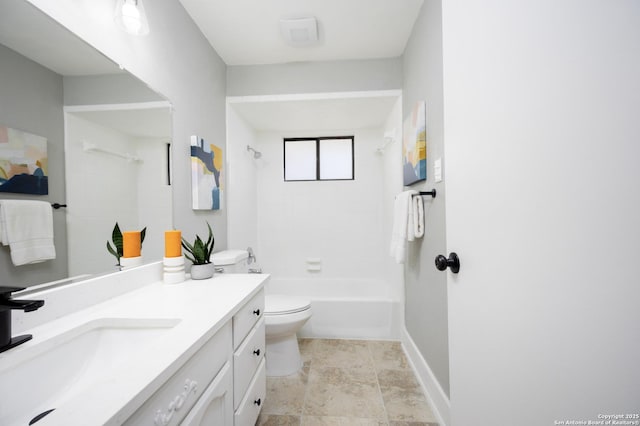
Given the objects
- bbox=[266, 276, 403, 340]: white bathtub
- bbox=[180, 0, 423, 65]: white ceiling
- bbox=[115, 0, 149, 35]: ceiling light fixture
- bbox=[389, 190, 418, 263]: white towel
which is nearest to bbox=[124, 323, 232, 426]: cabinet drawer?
bbox=[389, 190, 418, 263]: white towel

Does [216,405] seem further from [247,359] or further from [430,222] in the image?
[430,222]

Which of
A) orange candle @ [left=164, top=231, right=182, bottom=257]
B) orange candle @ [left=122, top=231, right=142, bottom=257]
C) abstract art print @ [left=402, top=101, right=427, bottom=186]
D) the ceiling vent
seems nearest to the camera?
orange candle @ [left=122, top=231, right=142, bottom=257]

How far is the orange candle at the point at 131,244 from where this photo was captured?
3.74 feet

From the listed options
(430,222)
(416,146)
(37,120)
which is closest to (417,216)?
(430,222)

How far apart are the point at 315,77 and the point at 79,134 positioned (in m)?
1.77

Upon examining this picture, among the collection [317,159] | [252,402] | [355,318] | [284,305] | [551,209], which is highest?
[317,159]

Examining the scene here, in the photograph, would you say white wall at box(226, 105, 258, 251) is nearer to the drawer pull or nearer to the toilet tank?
the toilet tank

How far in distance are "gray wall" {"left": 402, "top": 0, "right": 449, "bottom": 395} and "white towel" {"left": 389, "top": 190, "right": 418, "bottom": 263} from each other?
119mm

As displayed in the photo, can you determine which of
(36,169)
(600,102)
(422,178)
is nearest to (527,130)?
(600,102)

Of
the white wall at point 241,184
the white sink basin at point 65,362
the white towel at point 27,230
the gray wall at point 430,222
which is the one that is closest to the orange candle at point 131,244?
the white towel at point 27,230

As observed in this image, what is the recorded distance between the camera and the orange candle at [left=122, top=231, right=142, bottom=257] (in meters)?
1.14

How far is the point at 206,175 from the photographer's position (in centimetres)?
176

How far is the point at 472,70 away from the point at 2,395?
135 centimetres

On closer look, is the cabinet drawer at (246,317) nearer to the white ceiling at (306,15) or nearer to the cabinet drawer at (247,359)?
the cabinet drawer at (247,359)
